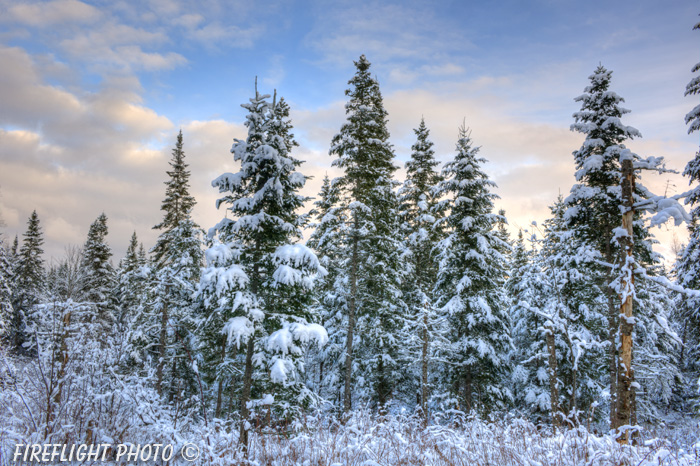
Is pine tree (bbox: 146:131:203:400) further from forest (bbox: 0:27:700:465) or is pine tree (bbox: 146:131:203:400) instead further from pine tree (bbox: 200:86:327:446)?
pine tree (bbox: 200:86:327:446)

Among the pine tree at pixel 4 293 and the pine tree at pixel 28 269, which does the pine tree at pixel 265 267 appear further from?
the pine tree at pixel 28 269

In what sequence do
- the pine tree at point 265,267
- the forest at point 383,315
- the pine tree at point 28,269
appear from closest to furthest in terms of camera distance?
the forest at point 383,315 → the pine tree at point 265,267 → the pine tree at point 28,269

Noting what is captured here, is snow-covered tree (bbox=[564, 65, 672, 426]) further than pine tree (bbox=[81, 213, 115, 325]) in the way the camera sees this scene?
No

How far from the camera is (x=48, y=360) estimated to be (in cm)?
646

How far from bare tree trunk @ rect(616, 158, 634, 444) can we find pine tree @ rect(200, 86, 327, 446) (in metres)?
8.95

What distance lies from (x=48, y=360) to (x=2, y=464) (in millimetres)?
2277

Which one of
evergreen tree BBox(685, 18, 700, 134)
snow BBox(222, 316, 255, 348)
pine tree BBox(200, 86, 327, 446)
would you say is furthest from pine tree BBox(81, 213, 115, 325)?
evergreen tree BBox(685, 18, 700, 134)

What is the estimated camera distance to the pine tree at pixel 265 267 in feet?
42.4

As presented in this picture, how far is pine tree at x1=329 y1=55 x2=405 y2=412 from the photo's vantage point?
18.9 meters

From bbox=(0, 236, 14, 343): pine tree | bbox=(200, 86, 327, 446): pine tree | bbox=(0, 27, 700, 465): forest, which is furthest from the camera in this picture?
bbox=(0, 236, 14, 343): pine tree

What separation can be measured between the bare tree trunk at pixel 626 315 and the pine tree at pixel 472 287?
35.4 ft

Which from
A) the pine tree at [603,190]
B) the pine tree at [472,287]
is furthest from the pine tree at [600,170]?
the pine tree at [472,287]

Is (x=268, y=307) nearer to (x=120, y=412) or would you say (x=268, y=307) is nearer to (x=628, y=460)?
(x=120, y=412)

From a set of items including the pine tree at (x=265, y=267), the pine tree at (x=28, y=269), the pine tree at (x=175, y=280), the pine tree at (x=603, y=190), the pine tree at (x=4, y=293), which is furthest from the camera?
the pine tree at (x=28, y=269)
